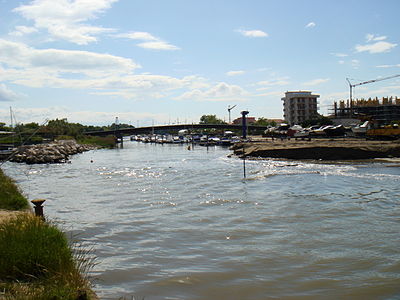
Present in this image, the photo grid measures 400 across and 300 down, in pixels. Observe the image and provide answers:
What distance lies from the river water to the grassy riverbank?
1.39 metres

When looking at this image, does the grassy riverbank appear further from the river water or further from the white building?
the white building

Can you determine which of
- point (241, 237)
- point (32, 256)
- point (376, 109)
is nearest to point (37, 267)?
point (32, 256)

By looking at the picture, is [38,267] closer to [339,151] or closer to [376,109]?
[339,151]

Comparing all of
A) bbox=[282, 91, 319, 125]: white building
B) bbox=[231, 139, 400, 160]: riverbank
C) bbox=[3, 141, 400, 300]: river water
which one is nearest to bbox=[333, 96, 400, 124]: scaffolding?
bbox=[282, 91, 319, 125]: white building

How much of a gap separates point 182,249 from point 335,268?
436 cm

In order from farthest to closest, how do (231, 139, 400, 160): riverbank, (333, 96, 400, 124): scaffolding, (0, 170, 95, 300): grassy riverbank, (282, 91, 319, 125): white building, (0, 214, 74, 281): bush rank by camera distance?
(282, 91, 319, 125): white building
(333, 96, 400, 124): scaffolding
(231, 139, 400, 160): riverbank
(0, 214, 74, 281): bush
(0, 170, 95, 300): grassy riverbank

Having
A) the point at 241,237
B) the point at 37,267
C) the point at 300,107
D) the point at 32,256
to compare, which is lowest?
the point at 241,237

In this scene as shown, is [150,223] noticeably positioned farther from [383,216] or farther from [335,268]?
[383,216]

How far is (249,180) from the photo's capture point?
27.5 meters

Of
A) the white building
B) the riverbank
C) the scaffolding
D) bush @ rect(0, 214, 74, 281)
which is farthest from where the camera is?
the white building

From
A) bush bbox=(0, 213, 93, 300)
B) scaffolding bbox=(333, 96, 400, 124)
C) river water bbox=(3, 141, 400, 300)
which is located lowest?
river water bbox=(3, 141, 400, 300)

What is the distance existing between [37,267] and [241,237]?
724 cm

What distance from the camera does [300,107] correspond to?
508ft

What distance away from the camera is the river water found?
8773mm
